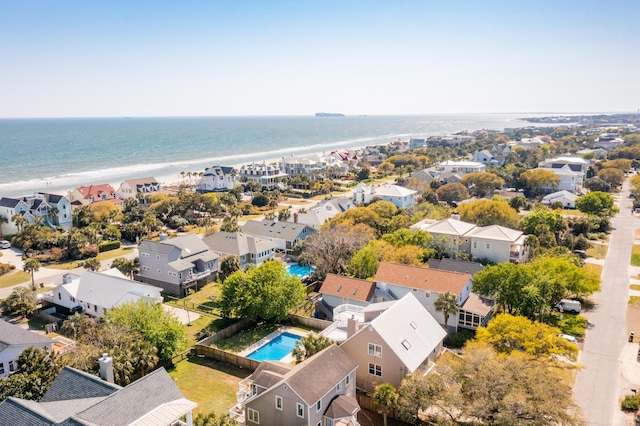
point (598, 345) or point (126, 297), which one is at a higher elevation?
point (126, 297)

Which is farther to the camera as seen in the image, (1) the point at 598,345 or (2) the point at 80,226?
(2) the point at 80,226

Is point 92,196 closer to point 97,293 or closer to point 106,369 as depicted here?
point 97,293

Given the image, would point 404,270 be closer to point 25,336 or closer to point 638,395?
point 638,395

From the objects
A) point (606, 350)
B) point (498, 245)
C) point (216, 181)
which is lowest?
point (606, 350)

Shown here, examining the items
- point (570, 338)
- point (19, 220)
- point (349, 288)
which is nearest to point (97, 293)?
point (349, 288)

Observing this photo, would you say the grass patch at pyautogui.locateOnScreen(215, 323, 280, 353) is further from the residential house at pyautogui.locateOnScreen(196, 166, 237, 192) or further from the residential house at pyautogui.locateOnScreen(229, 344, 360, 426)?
the residential house at pyautogui.locateOnScreen(196, 166, 237, 192)

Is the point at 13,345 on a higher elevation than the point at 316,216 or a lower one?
higher

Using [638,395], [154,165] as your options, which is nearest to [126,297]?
[638,395]
